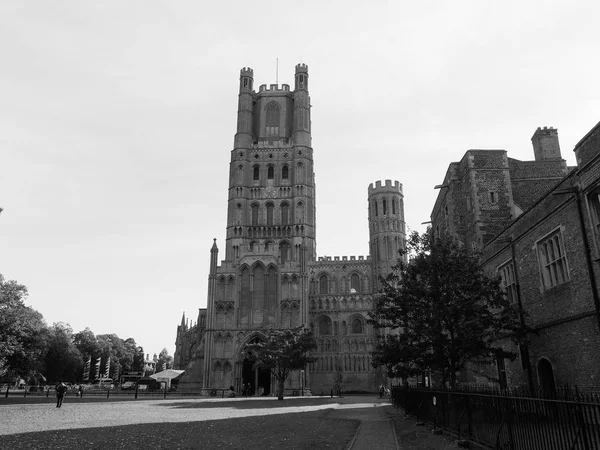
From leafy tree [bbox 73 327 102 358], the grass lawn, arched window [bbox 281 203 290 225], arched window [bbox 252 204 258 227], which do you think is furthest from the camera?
leafy tree [bbox 73 327 102 358]

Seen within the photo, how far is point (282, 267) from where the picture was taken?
6025 cm

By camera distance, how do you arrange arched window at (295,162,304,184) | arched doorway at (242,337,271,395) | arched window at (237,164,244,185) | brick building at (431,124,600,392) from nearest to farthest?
1. brick building at (431,124,600,392)
2. arched doorway at (242,337,271,395)
3. arched window at (295,162,304,184)
4. arched window at (237,164,244,185)

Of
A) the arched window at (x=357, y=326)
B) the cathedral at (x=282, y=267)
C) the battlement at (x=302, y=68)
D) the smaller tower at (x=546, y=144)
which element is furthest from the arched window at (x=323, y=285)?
the smaller tower at (x=546, y=144)

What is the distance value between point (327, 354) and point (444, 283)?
5245 centimetres

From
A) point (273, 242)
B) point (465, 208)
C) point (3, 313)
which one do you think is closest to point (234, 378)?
point (273, 242)

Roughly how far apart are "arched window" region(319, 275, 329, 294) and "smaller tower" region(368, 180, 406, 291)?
24.1 feet

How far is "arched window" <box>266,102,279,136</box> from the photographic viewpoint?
246 feet

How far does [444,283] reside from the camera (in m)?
19.5

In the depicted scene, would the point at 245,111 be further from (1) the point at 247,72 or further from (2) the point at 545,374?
(2) the point at 545,374

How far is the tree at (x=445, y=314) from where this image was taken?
18.3 m

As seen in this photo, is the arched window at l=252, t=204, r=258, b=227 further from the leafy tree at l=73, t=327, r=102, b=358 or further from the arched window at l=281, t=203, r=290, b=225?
the leafy tree at l=73, t=327, r=102, b=358

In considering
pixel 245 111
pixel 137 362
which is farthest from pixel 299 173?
pixel 137 362

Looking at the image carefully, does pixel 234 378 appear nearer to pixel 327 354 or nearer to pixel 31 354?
pixel 327 354

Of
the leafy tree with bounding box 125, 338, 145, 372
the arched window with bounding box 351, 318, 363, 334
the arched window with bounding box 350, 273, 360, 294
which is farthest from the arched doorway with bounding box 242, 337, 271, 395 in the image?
the leafy tree with bounding box 125, 338, 145, 372
